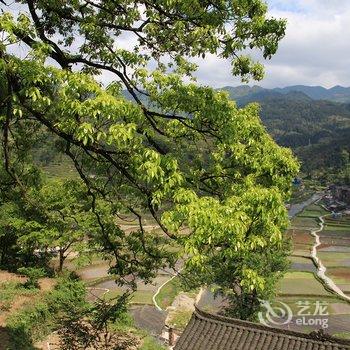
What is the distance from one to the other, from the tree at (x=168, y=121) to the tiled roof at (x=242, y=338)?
490cm

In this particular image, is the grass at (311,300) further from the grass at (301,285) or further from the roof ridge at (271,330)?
the roof ridge at (271,330)

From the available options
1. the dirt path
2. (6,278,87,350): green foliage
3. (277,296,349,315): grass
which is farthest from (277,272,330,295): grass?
(6,278,87,350): green foliage

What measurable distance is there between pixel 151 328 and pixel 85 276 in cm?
2097

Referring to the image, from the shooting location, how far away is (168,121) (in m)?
10.1

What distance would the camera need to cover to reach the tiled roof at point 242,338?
505 inches

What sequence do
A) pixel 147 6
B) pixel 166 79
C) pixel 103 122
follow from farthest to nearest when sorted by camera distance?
1. pixel 147 6
2. pixel 166 79
3. pixel 103 122

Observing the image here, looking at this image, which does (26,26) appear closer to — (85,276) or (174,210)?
(174,210)

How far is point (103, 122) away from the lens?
671 cm

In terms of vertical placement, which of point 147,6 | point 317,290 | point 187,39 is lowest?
point 317,290

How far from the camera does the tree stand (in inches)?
256

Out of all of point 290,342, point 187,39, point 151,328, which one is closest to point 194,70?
point 187,39

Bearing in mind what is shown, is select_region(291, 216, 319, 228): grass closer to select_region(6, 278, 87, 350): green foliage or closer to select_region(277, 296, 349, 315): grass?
select_region(277, 296, 349, 315): grass

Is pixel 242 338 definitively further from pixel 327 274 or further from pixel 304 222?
pixel 304 222

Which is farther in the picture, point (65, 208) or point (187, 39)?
point (65, 208)
